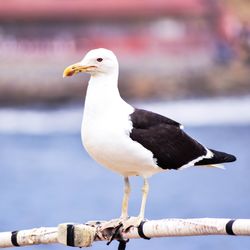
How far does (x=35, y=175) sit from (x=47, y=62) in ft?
1.59

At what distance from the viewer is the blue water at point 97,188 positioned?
3633 millimetres

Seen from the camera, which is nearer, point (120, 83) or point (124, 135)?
point (124, 135)

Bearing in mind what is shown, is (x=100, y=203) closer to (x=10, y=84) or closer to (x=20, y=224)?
(x=20, y=224)

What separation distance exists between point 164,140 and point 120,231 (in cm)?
25

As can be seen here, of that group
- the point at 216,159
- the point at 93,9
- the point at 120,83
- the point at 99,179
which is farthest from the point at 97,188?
the point at 216,159

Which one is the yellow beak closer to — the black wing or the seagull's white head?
the seagull's white head

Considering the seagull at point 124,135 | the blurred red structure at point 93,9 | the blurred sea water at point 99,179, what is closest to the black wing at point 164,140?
the seagull at point 124,135

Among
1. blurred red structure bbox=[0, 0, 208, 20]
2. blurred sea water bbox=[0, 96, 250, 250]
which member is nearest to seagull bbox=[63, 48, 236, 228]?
blurred sea water bbox=[0, 96, 250, 250]

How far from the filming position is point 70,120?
3990mm

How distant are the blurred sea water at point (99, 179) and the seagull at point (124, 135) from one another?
4.61 feet

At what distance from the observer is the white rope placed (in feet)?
5.54

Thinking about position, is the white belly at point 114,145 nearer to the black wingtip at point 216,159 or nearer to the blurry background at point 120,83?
the black wingtip at point 216,159

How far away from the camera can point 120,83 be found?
13.1ft

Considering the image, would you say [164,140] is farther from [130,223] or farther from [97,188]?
[97,188]
